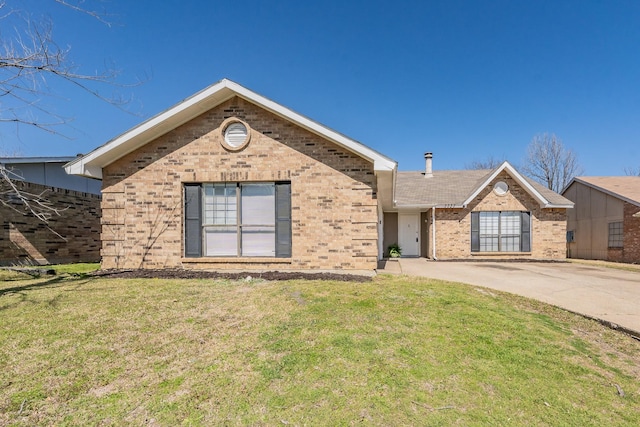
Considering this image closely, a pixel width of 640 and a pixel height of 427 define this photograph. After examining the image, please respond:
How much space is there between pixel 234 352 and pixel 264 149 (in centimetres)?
616

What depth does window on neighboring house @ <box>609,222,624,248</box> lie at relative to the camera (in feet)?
54.4

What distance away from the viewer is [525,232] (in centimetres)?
1546

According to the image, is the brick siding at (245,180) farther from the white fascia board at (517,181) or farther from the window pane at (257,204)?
the white fascia board at (517,181)

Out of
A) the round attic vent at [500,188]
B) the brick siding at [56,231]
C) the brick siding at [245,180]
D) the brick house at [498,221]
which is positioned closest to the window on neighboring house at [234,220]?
the brick siding at [245,180]

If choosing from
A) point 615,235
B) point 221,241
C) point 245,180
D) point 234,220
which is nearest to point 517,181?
point 615,235

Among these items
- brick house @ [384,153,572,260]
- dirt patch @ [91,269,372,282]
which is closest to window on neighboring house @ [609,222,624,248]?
brick house @ [384,153,572,260]

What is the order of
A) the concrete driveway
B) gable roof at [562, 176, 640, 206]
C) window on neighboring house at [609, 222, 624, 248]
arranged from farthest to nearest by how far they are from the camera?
window on neighboring house at [609, 222, 624, 248] → gable roof at [562, 176, 640, 206] → the concrete driveway

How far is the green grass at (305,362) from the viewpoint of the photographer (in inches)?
110

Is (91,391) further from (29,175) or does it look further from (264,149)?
(29,175)

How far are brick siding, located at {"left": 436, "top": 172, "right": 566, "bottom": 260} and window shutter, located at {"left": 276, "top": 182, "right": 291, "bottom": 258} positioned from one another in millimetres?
9497

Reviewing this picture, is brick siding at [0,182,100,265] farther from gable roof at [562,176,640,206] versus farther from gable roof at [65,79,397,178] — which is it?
gable roof at [562,176,640,206]

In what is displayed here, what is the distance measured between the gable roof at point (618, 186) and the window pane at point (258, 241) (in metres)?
18.4

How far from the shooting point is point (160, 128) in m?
8.79

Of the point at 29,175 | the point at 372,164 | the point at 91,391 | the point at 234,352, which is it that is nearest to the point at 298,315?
the point at 234,352
